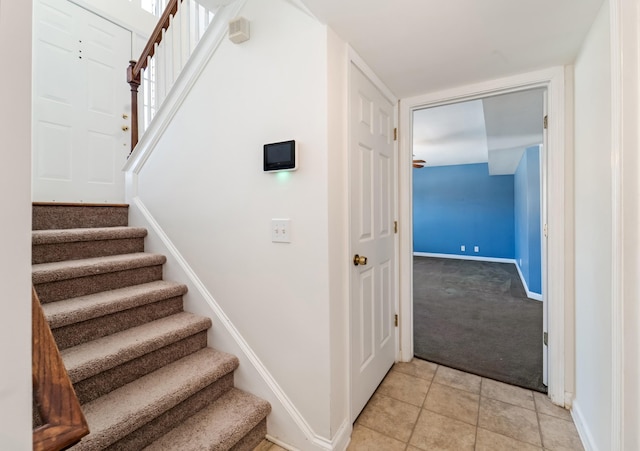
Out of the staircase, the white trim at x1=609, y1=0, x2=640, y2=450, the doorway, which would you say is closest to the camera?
the white trim at x1=609, y1=0, x2=640, y2=450

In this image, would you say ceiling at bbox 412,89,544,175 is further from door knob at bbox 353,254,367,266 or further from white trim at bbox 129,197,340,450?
white trim at bbox 129,197,340,450

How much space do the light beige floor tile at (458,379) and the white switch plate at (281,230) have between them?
5.11 ft

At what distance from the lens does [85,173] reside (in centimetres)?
289

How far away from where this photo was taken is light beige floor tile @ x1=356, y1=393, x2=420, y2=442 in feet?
5.39

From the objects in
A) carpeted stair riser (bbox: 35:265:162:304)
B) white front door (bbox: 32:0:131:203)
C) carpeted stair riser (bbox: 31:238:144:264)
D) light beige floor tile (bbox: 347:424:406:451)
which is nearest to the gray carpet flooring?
light beige floor tile (bbox: 347:424:406:451)

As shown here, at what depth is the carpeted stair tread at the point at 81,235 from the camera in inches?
67.8

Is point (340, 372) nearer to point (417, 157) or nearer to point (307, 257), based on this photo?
point (307, 257)

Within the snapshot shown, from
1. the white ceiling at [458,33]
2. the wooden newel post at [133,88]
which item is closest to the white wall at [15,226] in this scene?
the white ceiling at [458,33]

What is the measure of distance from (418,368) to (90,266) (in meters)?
2.31

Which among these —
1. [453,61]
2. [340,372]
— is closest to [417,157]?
[453,61]

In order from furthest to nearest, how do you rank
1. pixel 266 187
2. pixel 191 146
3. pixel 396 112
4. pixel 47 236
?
pixel 396 112 < pixel 191 146 < pixel 47 236 < pixel 266 187

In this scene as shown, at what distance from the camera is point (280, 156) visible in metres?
1.50

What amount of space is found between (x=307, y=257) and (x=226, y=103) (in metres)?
1.02

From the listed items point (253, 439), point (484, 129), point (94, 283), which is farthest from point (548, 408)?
point (484, 129)
